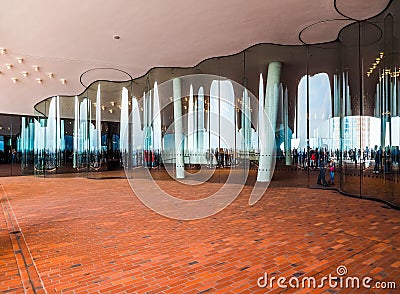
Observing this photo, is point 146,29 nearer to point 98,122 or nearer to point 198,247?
point 198,247

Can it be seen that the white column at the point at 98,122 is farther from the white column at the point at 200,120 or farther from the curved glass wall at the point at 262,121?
the white column at the point at 200,120

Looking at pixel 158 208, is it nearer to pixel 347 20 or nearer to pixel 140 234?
pixel 140 234

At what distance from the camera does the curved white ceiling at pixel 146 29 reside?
650cm

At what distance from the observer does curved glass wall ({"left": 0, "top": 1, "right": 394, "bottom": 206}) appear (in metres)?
6.80

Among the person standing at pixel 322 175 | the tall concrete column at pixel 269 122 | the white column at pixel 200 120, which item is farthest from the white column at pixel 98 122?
the person standing at pixel 322 175

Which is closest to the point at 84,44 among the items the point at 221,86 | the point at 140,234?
the point at 221,86

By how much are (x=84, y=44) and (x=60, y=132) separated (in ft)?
27.3

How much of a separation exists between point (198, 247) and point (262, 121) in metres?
6.61

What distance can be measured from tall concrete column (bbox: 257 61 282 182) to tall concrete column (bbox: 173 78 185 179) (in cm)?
308

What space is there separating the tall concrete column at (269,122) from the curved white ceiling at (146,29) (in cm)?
110

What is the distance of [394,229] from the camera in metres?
4.37

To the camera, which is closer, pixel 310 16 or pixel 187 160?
pixel 310 16

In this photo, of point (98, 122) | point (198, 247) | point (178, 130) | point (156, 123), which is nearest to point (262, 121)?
point (178, 130)

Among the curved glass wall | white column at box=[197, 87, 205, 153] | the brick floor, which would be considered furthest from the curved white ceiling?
the brick floor
